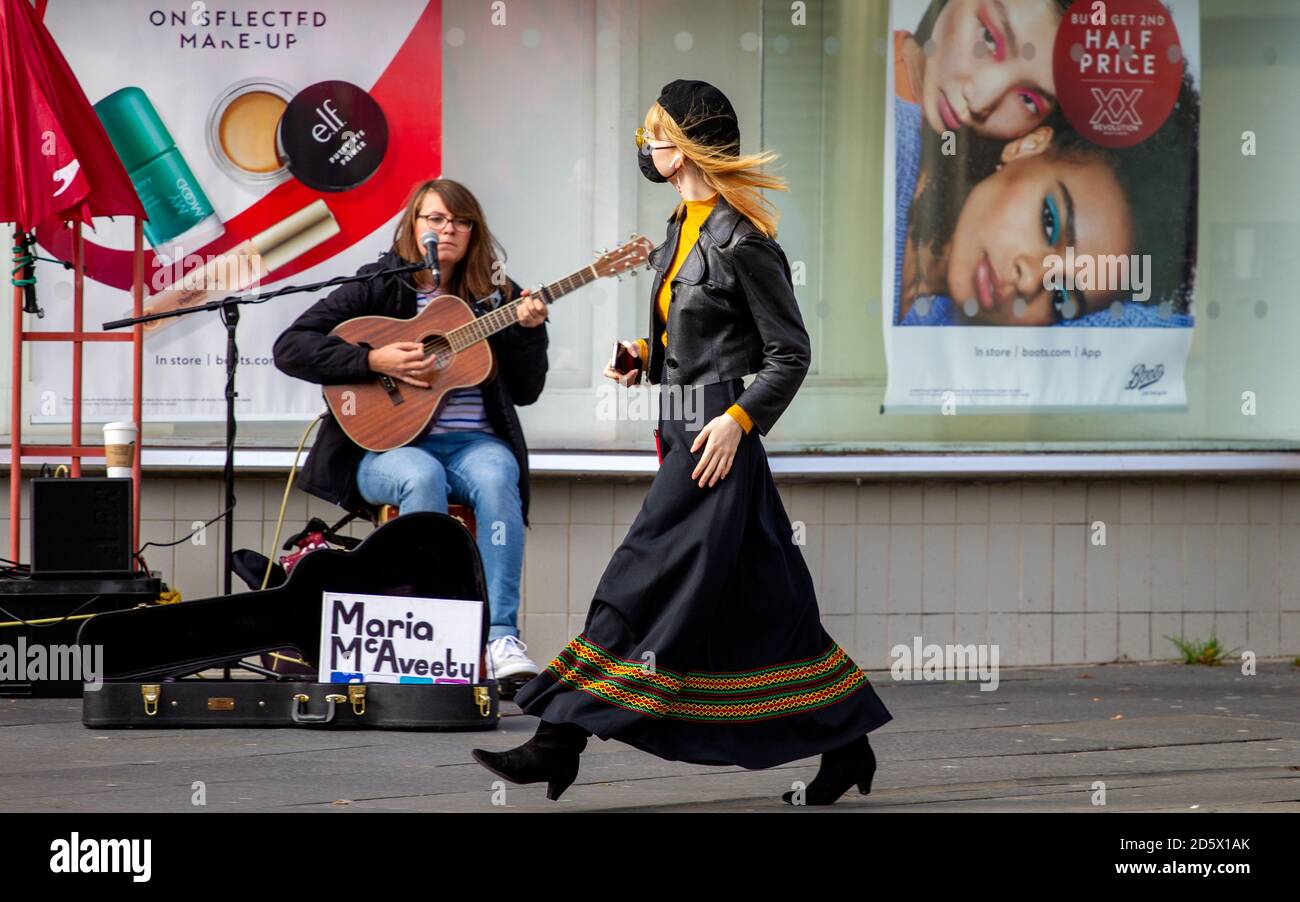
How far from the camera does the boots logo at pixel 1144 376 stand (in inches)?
339

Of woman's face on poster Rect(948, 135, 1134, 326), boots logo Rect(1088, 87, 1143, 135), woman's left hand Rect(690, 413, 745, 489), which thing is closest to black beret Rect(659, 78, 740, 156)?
woman's left hand Rect(690, 413, 745, 489)

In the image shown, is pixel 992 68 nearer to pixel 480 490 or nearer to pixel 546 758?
pixel 480 490

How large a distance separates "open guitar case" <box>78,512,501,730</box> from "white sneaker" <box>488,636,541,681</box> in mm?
458

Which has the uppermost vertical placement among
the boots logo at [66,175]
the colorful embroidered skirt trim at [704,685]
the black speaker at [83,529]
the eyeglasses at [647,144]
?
the boots logo at [66,175]

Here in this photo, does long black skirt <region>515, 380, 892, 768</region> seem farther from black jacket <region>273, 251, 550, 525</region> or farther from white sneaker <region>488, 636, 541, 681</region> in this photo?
black jacket <region>273, 251, 550, 525</region>

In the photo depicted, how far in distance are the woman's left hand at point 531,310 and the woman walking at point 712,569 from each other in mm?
1966

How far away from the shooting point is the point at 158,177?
320 inches

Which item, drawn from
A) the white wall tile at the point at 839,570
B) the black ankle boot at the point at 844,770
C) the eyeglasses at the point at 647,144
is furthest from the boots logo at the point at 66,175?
the black ankle boot at the point at 844,770

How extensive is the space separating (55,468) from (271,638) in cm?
141

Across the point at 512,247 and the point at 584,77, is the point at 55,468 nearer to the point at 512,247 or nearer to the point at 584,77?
the point at 512,247

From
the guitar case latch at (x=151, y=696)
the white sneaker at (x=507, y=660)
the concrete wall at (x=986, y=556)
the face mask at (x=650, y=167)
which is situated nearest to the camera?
the face mask at (x=650, y=167)

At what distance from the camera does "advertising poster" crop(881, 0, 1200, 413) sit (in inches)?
330

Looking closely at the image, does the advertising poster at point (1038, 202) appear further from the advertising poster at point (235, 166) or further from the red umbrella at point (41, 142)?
the red umbrella at point (41, 142)

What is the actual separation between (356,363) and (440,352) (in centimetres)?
32
